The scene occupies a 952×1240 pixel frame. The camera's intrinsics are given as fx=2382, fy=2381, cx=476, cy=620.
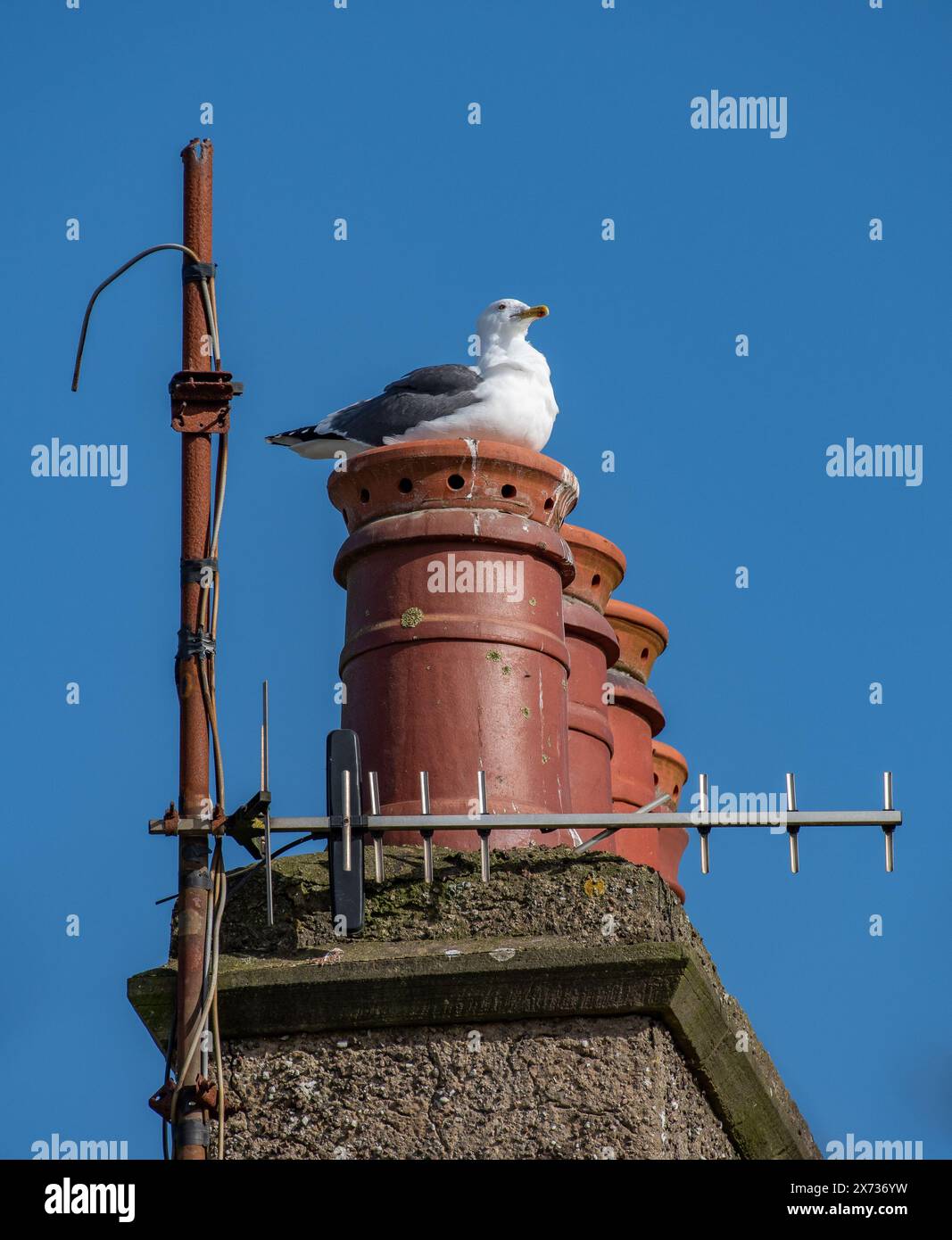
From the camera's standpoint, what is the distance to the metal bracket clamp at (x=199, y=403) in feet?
29.2

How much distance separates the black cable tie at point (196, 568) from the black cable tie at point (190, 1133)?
1957 mm

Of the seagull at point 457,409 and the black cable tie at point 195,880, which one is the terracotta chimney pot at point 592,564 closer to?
the seagull at point 457,409

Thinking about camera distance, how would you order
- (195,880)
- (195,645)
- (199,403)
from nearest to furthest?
1. (195,880)
2. (195,645)
3. (199,403)

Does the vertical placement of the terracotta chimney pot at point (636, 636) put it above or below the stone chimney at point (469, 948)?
above

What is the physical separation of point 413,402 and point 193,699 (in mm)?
2813

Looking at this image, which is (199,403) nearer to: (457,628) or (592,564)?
(457,628)

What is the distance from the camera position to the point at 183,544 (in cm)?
890

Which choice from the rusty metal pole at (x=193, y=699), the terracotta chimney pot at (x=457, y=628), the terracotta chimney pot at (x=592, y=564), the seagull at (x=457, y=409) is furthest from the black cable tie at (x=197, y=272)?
the terracotta chimney pot at (x=592, y=564)

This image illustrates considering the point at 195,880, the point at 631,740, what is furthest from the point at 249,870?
the point at 631,740

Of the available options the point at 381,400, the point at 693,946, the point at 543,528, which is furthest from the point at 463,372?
the point at 693,946

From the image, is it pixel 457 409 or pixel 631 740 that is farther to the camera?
pixel 631 740

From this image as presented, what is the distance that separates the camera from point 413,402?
11055 millimetres

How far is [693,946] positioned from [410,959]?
1.12 metres
